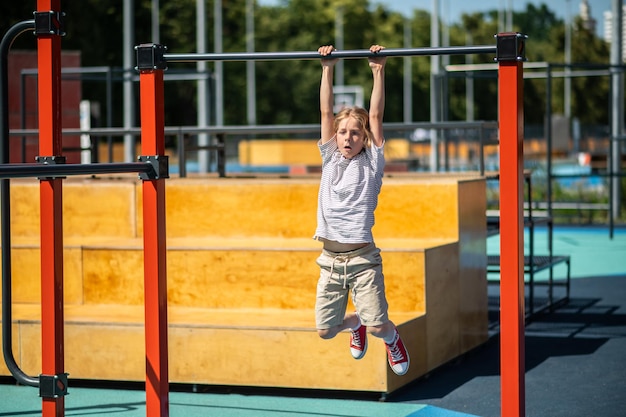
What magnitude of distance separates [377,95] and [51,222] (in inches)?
67.2

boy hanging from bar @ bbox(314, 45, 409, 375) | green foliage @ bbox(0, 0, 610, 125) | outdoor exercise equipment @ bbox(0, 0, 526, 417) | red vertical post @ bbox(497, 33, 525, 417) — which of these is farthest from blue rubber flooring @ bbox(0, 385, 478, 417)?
green foliage @ bbox(0, 0, 610, 125)

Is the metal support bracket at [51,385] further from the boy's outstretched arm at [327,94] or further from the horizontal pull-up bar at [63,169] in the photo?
the boy's outstretched arm at [327,94]

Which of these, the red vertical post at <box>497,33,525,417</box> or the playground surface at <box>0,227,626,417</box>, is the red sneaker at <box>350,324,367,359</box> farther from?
the red vertical post at <box>497,33,525,417</box>

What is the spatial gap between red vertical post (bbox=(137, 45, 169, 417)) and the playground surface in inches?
55.6

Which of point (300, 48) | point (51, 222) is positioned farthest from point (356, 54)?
point (300, 48)

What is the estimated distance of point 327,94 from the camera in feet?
18.6

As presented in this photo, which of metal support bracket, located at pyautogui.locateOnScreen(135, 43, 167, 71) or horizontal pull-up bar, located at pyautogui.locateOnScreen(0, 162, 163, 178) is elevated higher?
metal support bracket, located at pyautogui.locateOnScreen(135, 43, 167, 71)

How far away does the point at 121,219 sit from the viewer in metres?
9.03

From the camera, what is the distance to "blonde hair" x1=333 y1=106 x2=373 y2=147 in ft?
18.7

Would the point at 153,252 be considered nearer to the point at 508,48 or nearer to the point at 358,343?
the point at 358,343

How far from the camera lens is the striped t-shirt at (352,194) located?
5.72m

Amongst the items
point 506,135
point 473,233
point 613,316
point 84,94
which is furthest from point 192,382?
point 84,94

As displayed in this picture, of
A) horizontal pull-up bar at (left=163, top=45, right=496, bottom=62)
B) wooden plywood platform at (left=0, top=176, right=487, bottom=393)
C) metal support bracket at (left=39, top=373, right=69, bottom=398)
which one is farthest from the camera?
wooden plywood platform at (left=0, top=176, right=487, bottom=393)

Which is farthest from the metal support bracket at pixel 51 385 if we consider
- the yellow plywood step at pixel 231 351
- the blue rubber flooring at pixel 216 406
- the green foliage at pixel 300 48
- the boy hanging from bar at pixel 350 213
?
the green foliage at pixel 300 48
